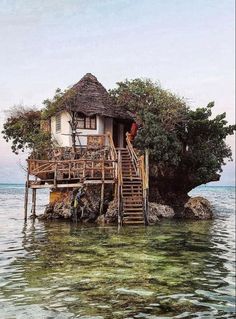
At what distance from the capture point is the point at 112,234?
60.5 ft

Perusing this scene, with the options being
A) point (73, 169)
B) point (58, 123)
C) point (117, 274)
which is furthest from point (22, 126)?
point (117, 274)

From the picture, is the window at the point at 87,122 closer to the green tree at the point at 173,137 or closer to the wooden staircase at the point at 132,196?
the green tree at the point at 173,137

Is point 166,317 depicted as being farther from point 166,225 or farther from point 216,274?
point 166,225

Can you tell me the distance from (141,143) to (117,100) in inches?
168

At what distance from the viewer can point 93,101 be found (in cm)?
2792

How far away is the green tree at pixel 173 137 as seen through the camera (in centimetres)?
2605

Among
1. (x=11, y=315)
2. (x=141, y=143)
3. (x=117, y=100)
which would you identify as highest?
(x=117, y=100)

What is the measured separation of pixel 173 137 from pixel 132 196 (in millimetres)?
5440

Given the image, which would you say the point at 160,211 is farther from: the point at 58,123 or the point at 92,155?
the point at 58,123

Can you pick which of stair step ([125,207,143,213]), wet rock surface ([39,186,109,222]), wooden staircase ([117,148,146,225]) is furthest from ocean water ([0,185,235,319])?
wet rock surface ([39,186,109,222])

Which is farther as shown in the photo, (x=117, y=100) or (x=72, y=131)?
(x=117, y=100)

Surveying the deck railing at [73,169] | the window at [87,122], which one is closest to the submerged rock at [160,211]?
the deck railing at [73,169]

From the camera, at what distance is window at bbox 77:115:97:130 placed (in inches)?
1086

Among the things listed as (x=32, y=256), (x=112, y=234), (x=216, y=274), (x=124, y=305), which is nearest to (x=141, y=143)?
(x=112, y=234)
